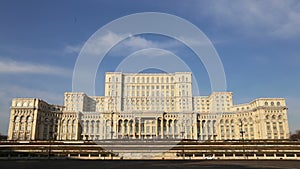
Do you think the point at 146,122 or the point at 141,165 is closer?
the point at 141,165

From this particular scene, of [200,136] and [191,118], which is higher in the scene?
[191,118]

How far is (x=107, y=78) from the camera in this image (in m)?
133

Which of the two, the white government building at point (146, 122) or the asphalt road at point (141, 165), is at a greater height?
the white government building at point (146, 122)

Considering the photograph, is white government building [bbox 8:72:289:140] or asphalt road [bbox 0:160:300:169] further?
→ white government building [bbox 8:72:289:140]

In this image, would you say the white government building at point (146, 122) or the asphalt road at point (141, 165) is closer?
the asphalt road at point (141, 165)

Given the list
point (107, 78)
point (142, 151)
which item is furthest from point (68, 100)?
point (142, 151)

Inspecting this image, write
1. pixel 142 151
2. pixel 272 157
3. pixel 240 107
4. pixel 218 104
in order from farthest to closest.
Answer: pixel 218 104 < pixel 240 107 < pixel 142 151 < pixel 272 157

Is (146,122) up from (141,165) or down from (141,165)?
up

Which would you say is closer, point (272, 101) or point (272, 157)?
point (272, 157)

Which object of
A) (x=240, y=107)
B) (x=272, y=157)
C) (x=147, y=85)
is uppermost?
(x=147, y=85)

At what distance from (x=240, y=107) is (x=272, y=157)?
73864mm

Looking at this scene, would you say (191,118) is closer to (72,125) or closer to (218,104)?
(218,104)

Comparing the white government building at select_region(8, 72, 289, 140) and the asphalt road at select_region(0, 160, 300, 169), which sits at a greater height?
the white government building at select_region(8, 72, 289, 140)

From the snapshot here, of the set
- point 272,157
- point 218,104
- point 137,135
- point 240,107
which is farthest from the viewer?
point 218,104
